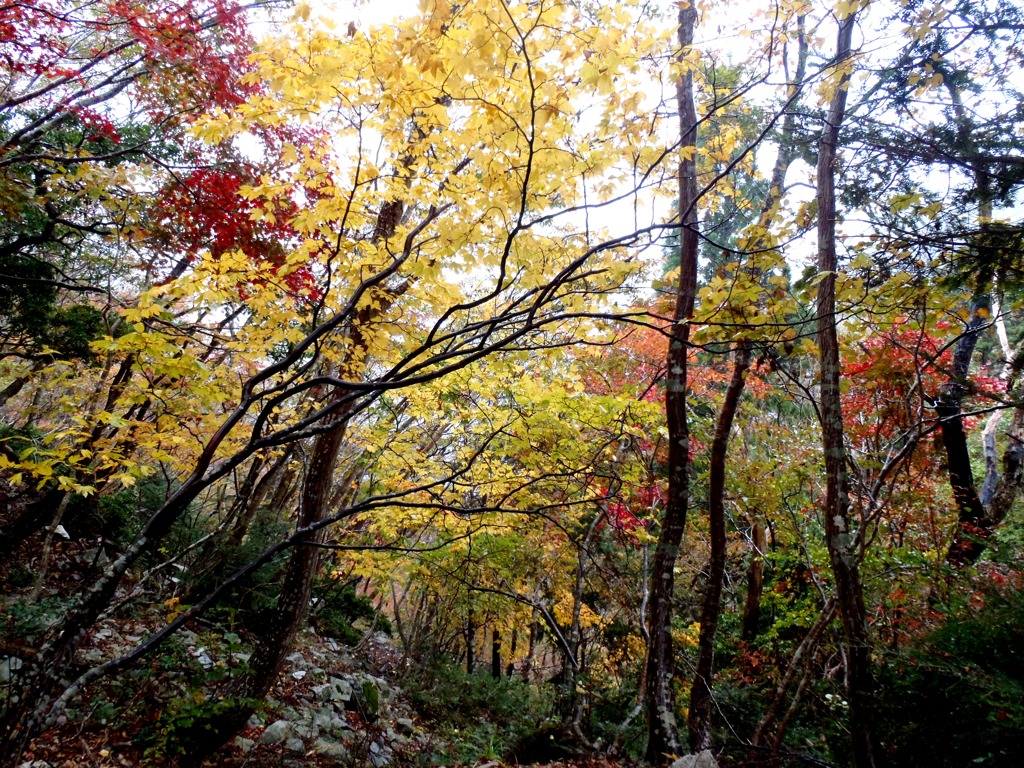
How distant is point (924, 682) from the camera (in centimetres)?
319

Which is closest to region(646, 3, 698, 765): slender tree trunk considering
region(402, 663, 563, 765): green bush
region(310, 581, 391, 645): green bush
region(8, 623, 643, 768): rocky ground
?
region(8, 623, 643, 768): rocky ground

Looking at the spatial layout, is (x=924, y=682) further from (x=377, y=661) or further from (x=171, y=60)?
(x=377, y=661)

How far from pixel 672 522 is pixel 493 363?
85.8 inches

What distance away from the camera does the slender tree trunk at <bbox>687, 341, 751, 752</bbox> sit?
3.89 m

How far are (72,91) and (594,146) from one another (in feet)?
21.2

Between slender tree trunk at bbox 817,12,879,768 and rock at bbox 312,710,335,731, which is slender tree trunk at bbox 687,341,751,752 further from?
rock at bbox 312,710,335,731

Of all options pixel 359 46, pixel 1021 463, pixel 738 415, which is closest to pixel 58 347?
pixel 359 46

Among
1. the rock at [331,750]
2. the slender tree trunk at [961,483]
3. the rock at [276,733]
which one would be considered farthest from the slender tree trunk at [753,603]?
the rock at [276,733]

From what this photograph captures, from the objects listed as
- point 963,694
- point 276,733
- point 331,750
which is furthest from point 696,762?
point 276,733

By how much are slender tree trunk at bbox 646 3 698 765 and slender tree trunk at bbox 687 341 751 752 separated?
22cm

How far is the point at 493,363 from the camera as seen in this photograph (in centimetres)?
475

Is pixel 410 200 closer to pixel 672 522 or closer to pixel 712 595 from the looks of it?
pixel 672 522

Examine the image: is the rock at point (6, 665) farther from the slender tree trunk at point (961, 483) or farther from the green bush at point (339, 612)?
the slender tree trunk at point (961, 483)

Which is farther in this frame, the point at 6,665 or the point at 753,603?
the point at 753,603
